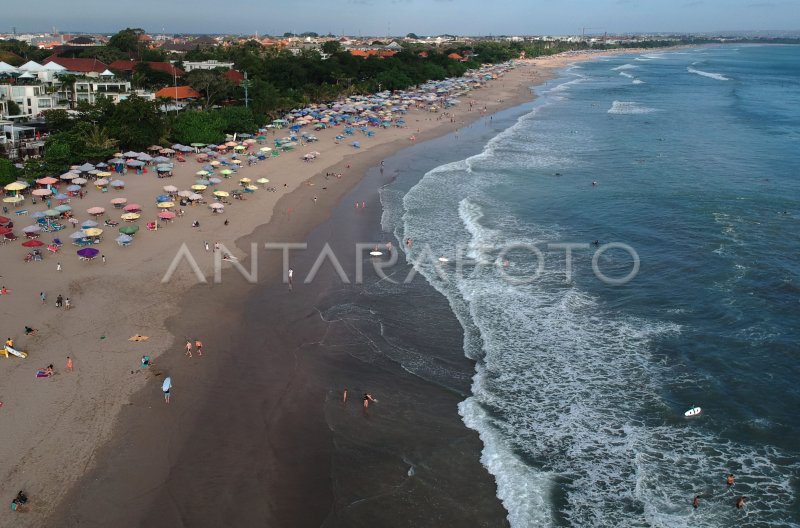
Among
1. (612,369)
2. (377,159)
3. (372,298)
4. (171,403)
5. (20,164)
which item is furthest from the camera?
(377,159)

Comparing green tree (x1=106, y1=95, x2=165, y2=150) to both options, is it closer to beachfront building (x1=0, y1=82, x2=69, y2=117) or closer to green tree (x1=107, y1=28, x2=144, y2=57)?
beachfront building (x1=0, y1=82, x2=69, y2=117)

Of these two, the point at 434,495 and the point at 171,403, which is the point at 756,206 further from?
the point at 171,403

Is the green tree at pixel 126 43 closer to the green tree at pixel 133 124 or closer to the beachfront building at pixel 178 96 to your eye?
the beachfront building at pixel 178 96

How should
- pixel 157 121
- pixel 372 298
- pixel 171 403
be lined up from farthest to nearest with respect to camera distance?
pixel 157 121 < pixel 372 298 < pixel 171 403

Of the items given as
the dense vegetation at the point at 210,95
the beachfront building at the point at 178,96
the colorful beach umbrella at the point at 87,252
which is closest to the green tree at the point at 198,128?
the dense vegetation at the point at 210,95

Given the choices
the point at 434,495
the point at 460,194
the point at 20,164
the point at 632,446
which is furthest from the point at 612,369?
the point at 20,164

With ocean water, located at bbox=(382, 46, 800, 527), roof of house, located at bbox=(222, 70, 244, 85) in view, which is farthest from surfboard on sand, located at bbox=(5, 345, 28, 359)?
roof of house, located at bbox=(222, 70, 244, 85)

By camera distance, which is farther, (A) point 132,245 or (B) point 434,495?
(A) point 132,245

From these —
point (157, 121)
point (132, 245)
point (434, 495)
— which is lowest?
point (434, 495)
